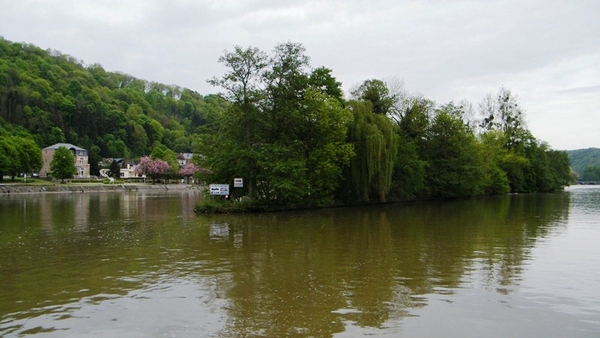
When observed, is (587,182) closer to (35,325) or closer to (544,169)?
(544,169)

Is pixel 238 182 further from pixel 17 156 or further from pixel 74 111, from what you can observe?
pixel 74 111

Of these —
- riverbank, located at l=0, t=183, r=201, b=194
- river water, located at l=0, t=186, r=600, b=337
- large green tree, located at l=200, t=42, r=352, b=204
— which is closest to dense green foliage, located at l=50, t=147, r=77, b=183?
riverbank, located at l=0, t=183, r=201, b=194

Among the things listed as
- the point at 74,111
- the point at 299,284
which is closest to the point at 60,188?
the point at 74,111

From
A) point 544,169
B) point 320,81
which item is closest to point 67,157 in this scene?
point 320,81

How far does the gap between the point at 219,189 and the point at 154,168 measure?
91.3 meters

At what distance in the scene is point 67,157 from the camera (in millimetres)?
101688

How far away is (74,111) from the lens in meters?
150

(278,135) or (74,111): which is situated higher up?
(74,111)

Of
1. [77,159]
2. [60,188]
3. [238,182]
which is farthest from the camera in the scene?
[77,159]

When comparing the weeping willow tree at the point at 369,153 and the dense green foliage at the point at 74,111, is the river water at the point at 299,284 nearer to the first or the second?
the weeping willow tree at the point at 369,153

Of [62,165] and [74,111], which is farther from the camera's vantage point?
[74,111]

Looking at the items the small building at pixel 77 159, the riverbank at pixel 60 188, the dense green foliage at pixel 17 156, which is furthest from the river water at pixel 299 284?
the small building at pixel 77 159

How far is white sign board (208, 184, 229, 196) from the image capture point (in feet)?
121

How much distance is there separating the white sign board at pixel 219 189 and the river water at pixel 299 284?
13.8m
